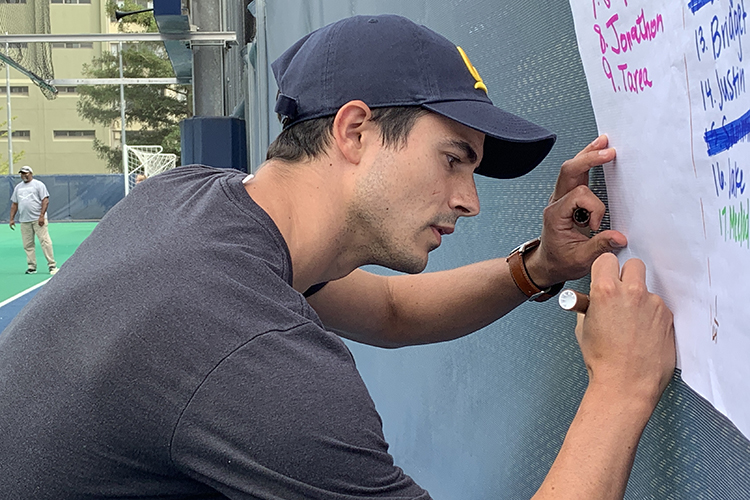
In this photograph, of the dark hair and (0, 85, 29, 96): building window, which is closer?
the dark hair

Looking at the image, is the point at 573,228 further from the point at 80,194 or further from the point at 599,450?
the point at 80,194

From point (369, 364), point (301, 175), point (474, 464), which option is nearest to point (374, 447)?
point (301, 175)

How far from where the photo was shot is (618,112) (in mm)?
1189

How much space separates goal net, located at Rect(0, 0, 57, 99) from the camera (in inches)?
614

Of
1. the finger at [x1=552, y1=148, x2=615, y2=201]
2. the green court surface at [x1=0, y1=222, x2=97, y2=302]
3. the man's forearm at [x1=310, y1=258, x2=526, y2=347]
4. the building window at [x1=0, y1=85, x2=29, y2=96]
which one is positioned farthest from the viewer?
the building window at [x1=0, y1=85, x2=29, y2=96]

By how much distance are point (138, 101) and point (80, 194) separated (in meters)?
12.1

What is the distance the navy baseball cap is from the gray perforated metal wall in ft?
0.51

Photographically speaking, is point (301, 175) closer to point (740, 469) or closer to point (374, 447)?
→ point (374, 447)

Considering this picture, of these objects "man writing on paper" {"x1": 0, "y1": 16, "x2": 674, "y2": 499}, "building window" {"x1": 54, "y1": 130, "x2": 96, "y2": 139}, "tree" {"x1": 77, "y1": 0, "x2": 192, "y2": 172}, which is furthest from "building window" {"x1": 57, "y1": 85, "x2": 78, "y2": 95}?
"man writing on paper" {"x1": 0, "y1": 16, "x2": 674, "y2": 499}

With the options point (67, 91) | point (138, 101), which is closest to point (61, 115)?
point (67, 91)

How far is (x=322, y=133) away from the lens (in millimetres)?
1413

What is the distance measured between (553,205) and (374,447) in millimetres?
608

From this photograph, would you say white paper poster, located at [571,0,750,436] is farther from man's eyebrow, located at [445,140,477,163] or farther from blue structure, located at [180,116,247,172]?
blue structure, located at [180,116,247,172]

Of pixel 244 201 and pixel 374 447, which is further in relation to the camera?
pixel 244 201
